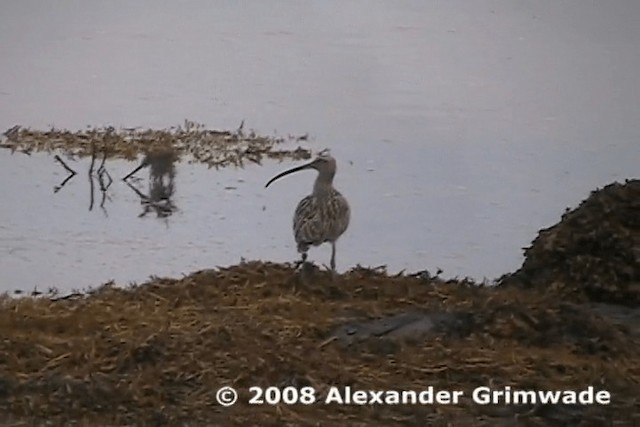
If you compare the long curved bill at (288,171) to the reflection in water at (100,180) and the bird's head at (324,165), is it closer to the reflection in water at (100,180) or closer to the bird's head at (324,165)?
the bird's head at (324,165)

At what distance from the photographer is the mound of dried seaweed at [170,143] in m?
3.06

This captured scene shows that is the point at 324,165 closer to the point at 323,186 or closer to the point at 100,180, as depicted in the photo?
the point at 323,186

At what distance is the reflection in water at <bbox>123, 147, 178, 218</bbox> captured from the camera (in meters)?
3.08

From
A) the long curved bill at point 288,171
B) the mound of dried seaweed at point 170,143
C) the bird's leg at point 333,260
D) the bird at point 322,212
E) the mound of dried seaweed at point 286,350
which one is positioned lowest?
the mound of dried seaweed at point 286,350

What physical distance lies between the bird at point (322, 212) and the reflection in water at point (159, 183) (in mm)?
386

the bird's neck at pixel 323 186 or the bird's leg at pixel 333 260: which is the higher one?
the bird's neck at pixel 323 186

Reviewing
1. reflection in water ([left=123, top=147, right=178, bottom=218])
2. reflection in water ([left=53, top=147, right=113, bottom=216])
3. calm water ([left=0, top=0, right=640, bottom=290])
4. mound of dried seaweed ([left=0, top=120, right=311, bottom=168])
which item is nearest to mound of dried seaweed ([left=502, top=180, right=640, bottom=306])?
calm water ([left=0, top=0, right=640, bottom=290])

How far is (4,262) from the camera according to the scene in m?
3.08

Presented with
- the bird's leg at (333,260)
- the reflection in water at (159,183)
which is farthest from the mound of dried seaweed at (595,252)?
the reflection in water at (159,183)

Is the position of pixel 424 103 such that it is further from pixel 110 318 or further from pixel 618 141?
pixel 110 318

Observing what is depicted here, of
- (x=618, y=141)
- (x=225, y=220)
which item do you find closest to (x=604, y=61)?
(x=618, y=141)

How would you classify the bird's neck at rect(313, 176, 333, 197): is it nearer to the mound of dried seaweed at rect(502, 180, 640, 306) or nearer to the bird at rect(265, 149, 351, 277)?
the bird at rect(265, 149, 351, 277)

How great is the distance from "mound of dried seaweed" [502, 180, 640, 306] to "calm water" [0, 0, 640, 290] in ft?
0.16

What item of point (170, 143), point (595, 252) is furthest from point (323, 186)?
point (595, 252)
